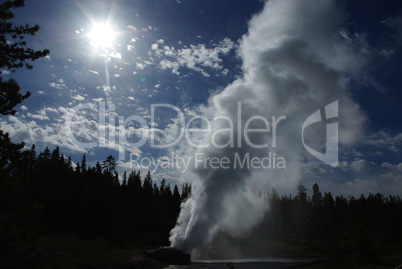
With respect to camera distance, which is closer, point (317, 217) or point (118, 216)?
point (118, 216)

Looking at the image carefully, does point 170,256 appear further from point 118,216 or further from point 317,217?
point 317,217

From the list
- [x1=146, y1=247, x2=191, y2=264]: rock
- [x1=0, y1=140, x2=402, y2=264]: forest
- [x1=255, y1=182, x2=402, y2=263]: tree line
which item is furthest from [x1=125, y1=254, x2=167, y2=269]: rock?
[x1=255, y1=182, x2=402, y2=263]: tree line

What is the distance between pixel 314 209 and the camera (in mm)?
113438

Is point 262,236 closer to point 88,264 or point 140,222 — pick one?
point 140,222

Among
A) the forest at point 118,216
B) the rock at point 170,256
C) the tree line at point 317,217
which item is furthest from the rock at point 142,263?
the tree line at point 317,217

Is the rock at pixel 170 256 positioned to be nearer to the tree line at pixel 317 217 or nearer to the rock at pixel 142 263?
the rock at pixel 142 263

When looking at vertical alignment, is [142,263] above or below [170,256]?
above

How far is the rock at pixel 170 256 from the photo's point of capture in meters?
42.4

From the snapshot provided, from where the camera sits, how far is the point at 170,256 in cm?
4309

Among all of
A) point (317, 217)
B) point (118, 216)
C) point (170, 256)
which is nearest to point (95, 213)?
point (118, 216)

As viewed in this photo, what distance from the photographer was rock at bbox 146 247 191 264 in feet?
139

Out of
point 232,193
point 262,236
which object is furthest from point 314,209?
point 232,193

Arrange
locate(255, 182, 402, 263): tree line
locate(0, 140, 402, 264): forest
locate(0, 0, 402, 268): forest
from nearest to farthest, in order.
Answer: locate(0, 0, 402, 268): forest, locate(0, 140, 402, 264): forest, locate(255, 182, 402, 263): tree line

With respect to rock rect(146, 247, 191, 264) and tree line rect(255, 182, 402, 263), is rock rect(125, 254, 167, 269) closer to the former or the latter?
rock rect(146, 247, 191, 264)
